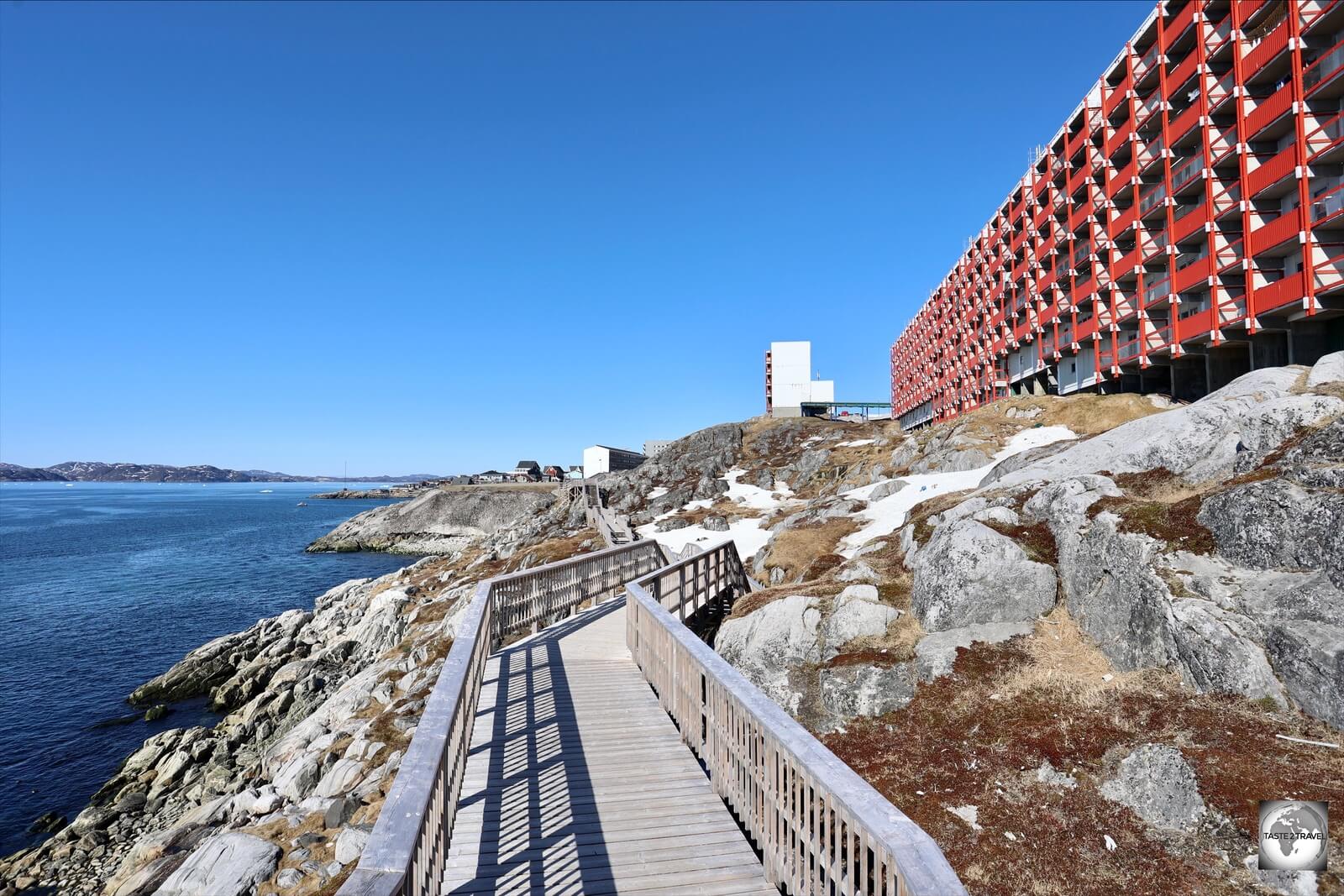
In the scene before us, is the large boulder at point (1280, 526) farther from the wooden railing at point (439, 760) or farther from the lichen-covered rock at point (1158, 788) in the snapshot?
the wooden railing at point (439, 760)

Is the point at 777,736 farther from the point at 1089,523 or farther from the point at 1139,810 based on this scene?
the point at 1089,523

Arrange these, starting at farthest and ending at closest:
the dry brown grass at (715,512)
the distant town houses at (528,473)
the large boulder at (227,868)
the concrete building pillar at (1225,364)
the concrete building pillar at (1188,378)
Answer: the distant town houses at (528,473), the dry brown grass at (715,512), the concrete building pillar at (1188,378), the concrete building pillar at (1225,364), the large boulder at (227,868)

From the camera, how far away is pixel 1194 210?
105ft

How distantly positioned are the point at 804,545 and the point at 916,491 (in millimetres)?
8563

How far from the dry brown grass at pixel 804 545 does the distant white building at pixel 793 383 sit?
7979 centimetres

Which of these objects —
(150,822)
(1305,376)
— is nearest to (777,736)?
(150,822)

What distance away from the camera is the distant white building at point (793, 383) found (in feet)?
351

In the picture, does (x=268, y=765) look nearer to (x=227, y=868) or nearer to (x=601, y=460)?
(x=227, y=868)

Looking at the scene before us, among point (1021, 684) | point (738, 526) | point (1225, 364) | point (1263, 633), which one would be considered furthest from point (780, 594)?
point (1225, 364)

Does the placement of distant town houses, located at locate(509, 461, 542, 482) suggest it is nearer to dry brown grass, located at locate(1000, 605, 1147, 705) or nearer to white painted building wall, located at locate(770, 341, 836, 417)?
white painted building wall, located at locate(770, 341, 836, 417)

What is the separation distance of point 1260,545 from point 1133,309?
105ft

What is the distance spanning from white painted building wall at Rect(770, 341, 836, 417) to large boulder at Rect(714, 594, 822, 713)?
90500 millimetres

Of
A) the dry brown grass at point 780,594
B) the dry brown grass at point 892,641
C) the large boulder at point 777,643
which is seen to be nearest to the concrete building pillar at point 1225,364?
Answer: the dry brown grass at point 892,641

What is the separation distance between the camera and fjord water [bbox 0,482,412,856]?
21.6 meters
